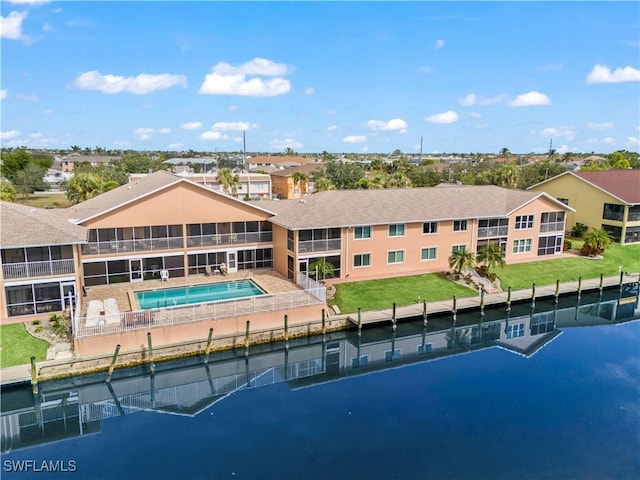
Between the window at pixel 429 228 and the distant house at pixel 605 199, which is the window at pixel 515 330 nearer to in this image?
the window at pixel 429 228

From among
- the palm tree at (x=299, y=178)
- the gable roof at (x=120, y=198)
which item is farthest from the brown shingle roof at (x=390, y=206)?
the palm tree at (x=299, y=178)

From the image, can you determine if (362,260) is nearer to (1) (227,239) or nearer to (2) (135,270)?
(1) (227,239)

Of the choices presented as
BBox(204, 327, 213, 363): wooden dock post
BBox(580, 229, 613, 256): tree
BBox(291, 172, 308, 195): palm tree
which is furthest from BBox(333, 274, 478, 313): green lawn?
BBox(291, 172, 308, 195): palm tree

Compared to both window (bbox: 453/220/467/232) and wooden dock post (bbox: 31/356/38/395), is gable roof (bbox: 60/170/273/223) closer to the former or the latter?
wooden dock post (bbox: 31/356/38/395)

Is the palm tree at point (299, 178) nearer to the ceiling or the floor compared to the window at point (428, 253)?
nearer to the ceiling

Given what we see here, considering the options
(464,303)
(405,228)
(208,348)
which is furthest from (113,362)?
(405,228)

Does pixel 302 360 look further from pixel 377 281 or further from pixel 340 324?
pixel 377 281
